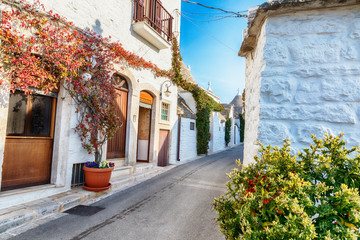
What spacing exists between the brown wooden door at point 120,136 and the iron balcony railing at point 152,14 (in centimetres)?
290

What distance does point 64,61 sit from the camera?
14.3 feet

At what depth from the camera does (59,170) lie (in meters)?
4.73

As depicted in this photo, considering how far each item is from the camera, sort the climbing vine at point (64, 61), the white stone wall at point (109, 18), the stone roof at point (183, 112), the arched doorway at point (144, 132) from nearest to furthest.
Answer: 1. the climbing vine at point (64, 61)
2. the white stone wall at point (109, 18)
3. the arched doorway at point (144, 132)
4. the stone roof at point (183, 112)

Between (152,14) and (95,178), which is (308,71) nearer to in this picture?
(95,178)

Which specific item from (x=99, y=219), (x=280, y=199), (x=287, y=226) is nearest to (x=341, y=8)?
(x=280, y=199)

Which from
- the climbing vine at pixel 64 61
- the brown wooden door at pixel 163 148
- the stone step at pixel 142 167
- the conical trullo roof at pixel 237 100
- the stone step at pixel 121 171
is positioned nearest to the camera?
the climbing vine at pixel 64 61

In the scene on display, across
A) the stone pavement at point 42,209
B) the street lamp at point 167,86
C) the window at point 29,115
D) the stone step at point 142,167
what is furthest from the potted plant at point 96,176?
the street lamp at point 167,86

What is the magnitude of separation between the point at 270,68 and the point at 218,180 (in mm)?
5268

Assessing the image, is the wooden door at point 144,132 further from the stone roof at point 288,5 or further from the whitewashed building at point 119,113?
the stone roof at point 288,5

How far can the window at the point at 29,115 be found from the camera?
409 centimetres

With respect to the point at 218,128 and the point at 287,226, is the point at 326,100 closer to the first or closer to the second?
the point at 287,226

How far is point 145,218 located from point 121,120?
3773 mm

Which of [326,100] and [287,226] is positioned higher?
[326,100]

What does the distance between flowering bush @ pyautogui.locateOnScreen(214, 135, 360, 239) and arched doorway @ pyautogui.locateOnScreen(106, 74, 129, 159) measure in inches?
216
